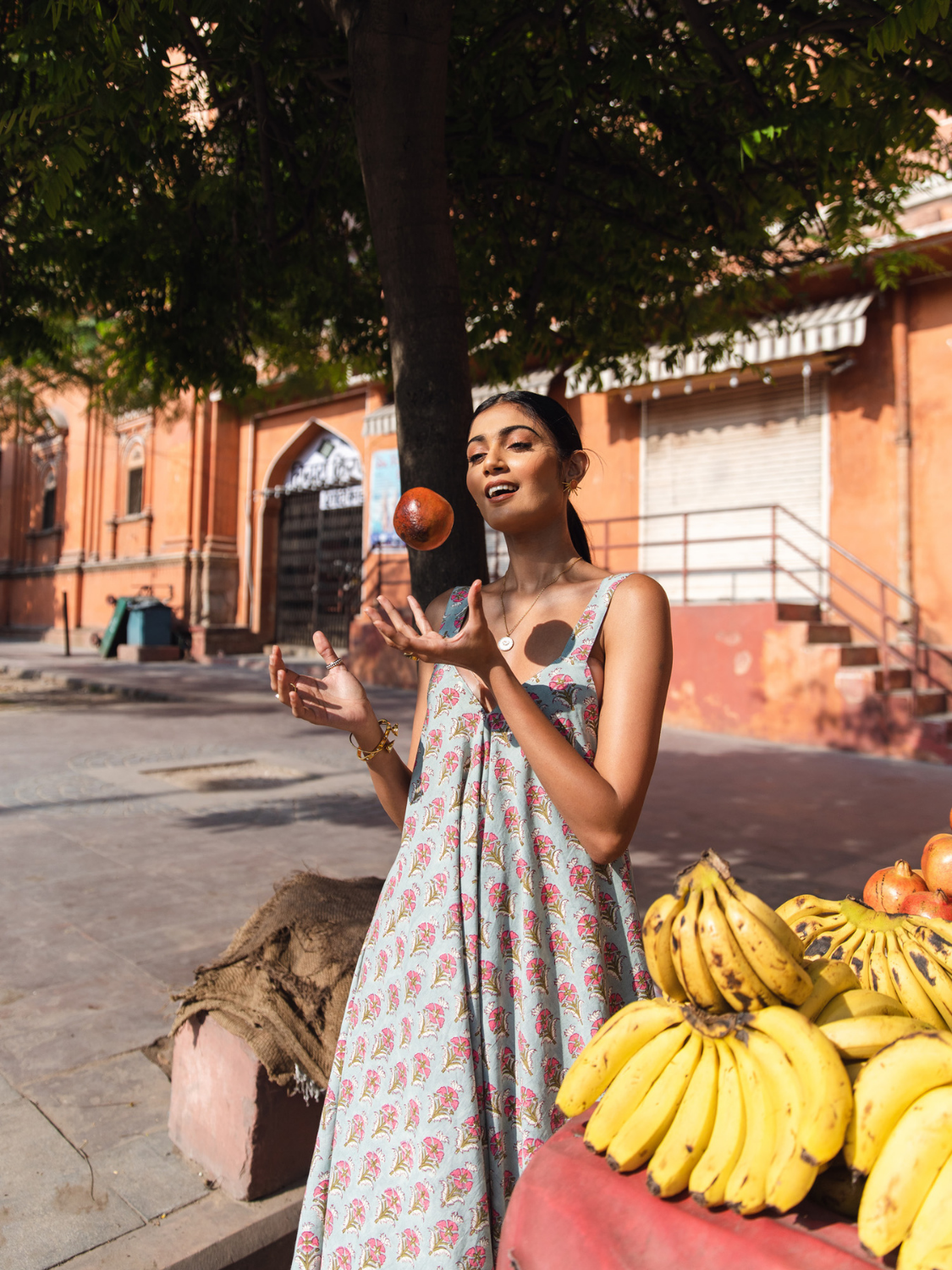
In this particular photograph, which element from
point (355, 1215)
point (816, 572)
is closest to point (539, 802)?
point (355, 1215)

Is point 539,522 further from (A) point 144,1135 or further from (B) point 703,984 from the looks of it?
(A) point 144,1135

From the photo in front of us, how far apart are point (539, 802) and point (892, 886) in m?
0.87

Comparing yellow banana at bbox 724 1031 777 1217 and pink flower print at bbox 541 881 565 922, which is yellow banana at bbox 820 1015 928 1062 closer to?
yellow banana at bbox 724 1031 777 1217

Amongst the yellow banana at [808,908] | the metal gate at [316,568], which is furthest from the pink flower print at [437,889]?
the metal gate at [316,568]

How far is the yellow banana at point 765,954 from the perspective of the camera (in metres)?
1.04

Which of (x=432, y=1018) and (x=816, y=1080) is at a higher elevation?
(x=816, y=1080)

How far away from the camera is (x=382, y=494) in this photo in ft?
55.5

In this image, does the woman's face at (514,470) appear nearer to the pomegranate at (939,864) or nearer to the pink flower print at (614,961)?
the pink flower print at (614,961)

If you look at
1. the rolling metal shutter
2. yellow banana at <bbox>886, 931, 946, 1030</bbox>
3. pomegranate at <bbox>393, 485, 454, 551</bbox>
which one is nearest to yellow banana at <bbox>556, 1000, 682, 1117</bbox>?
yellow banana at <bbox>886, 931, 946, 1030</bbox>

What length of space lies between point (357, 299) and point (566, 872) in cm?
488

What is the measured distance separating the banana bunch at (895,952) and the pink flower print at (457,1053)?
1.87 feet

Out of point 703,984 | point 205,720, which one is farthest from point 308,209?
point 205,720

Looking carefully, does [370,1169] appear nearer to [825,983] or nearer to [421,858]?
[421,858]

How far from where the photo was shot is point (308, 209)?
468cm
